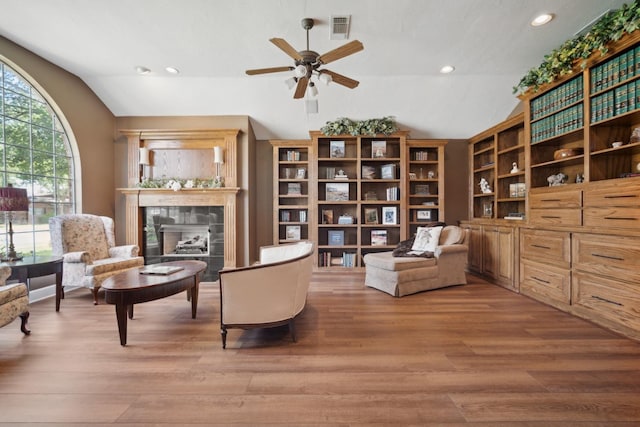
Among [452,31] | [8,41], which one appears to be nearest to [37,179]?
[8,41]

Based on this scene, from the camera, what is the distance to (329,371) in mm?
1937

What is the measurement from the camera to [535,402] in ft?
5.31

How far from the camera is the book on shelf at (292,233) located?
5234mm

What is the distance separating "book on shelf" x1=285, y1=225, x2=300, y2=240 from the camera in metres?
5.23

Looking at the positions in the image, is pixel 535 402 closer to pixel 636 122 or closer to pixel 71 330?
pixel 636 122

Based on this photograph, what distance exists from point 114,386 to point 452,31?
4498 mm

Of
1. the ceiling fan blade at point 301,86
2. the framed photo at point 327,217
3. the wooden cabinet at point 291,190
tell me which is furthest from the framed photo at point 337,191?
the ceiling fan blade at point 301,86

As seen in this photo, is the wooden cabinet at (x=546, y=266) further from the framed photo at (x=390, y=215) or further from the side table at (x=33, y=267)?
the side table at (x=33, y=267)

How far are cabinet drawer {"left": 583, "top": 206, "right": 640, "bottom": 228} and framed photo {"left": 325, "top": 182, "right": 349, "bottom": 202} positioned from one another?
3.24 meters

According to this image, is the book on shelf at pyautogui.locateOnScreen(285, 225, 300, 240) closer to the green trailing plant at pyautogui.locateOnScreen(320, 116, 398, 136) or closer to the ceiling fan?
the green trailing plant at pyautogui.locateOnScreen(320, 116, 398, 136)

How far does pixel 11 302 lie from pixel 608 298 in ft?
17.4

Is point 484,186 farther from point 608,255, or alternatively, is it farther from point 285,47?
point 285,47

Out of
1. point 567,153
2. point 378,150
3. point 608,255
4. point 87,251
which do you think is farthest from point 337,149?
point 87,251

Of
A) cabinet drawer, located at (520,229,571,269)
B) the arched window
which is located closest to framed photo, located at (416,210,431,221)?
cabinet drawer, located at (520,229,571,269)
